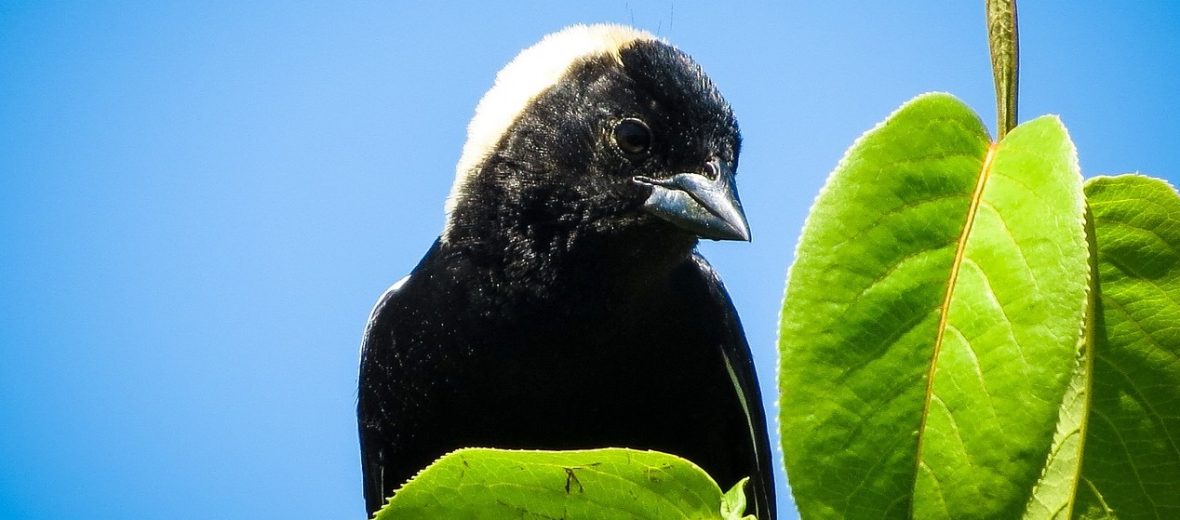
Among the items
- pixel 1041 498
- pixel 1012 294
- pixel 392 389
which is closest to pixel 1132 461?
pixel 1041 498

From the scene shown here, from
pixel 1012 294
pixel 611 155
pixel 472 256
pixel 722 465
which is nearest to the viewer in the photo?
pixel 1012 294

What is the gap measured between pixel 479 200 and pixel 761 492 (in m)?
1.35

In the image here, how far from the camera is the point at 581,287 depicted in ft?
10.8

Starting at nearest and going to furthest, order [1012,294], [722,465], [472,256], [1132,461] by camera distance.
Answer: [1012,294] < [1132,461] < [472,256] < [722,465]

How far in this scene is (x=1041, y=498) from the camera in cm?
97

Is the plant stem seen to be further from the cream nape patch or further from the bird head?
the cream nape patch

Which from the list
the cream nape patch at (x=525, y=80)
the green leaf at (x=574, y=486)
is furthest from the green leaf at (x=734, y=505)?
the cream nape patch at (x=525, y=80)

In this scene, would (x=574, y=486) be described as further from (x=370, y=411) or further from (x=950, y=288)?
(x=370, y=411)

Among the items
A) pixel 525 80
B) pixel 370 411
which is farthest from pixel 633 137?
pixel 370 411

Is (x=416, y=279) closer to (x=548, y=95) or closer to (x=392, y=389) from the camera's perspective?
(x=392, y=389)

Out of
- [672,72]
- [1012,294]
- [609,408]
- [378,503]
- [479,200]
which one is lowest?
[378,503]

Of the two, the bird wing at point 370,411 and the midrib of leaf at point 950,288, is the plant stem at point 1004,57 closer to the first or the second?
the midrib of leaf at point 950,288

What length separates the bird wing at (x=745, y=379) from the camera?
3.73 meters

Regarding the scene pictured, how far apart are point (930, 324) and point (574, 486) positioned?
0.31 meters
